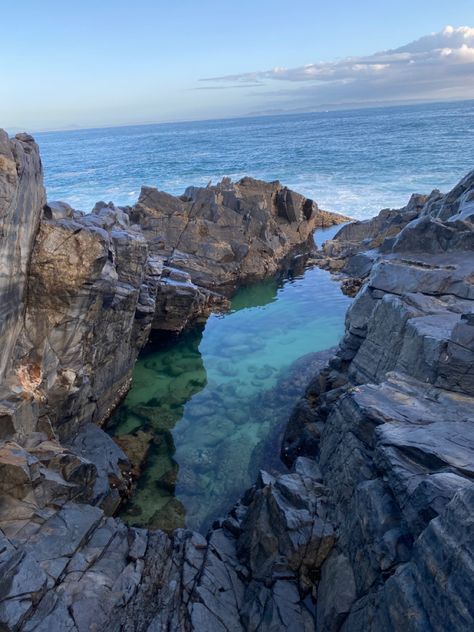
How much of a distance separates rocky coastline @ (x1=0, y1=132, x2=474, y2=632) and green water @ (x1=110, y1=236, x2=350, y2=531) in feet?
4.64

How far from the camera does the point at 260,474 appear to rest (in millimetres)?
14047

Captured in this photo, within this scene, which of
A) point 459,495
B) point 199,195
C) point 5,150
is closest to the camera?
point 459,495

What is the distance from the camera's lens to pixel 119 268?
22.0m

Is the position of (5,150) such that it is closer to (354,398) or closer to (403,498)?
(354,398)

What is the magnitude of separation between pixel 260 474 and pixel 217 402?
29.0 ft

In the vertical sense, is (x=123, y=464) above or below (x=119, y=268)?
below

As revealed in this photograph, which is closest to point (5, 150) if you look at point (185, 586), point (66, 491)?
point (66, 491)

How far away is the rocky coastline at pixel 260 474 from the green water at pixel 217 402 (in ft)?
4.64

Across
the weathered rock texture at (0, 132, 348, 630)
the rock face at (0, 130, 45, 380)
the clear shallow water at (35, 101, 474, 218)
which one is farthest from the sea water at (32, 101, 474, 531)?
the rock face at (0, 130, 45, 380)

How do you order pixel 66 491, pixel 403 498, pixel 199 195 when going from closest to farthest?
pixel 403 498, pixel 66 491, pixel 199 195

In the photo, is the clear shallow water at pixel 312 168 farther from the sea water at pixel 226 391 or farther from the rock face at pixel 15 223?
the rock face at pixel 15 223

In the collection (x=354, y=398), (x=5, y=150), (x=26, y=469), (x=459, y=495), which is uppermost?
(x=5, y=150)

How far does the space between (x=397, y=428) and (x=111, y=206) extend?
2017cm

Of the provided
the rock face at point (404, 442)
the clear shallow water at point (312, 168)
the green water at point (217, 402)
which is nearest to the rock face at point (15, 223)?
the green water at point (217, 402)
